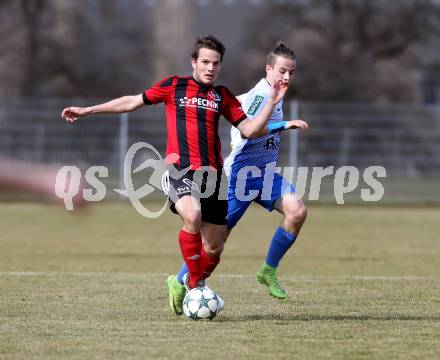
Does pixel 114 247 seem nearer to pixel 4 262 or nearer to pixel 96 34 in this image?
pixel 4 262

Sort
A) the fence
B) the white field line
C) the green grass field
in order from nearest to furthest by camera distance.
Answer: the green grass field → the white field line → the fence

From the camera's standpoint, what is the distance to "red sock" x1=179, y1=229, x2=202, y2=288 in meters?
7.25

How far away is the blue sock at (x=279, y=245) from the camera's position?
866 centimetres

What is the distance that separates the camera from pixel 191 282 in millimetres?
7406

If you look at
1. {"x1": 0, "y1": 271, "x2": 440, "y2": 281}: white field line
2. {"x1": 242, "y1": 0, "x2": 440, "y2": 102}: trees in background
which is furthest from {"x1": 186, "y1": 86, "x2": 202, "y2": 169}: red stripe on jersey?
{"x1": 242, "y1": 0, "x2": 440, "y2": 102}: trees in background

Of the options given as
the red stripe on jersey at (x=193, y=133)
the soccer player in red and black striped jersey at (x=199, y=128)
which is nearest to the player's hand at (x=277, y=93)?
the soccer player in red and black striped jersey at (x=199, y=128)

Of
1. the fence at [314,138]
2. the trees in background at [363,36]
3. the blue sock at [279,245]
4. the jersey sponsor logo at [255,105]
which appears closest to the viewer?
the jersey sponsor logo at [255,105]

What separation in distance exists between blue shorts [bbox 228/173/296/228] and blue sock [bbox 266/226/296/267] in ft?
0.85

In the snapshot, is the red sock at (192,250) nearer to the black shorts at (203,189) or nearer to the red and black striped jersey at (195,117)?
the black shorts at (203,189)

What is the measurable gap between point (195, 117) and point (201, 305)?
1.37 metres

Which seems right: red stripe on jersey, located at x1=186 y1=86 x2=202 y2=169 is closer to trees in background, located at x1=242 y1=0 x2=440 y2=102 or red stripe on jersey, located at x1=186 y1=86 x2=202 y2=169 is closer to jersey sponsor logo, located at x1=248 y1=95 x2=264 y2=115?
jersey sponsor logo, located at x1=248 y1=95 x2=264 y2=115

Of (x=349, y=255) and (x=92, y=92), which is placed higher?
(x=92, y=92)

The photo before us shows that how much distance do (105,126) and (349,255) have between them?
41.1ft

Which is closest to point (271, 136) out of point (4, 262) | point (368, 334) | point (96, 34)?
point (368, 334)
